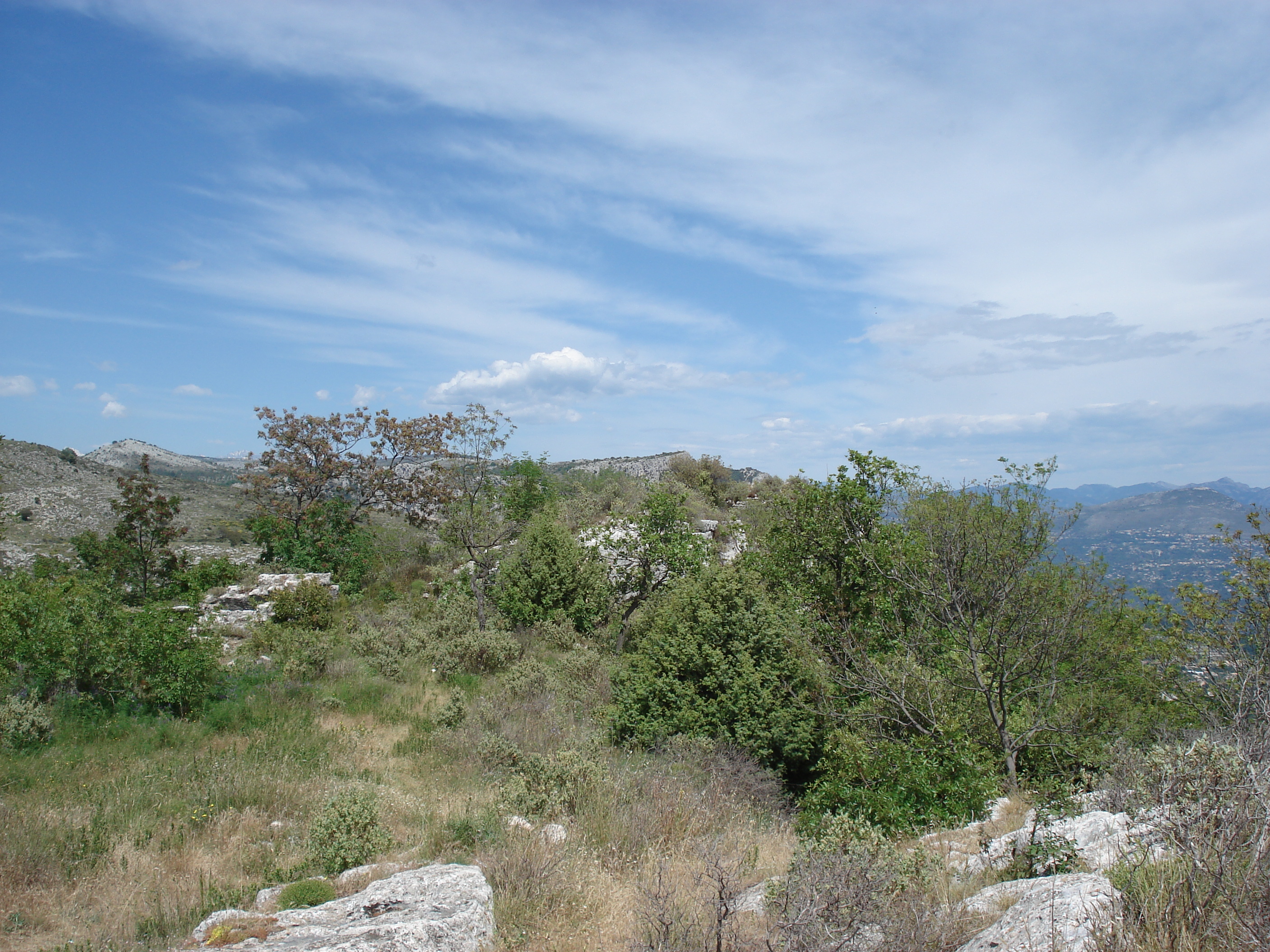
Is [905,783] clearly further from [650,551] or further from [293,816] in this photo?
[650,551]

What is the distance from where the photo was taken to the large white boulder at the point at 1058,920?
3.28 m

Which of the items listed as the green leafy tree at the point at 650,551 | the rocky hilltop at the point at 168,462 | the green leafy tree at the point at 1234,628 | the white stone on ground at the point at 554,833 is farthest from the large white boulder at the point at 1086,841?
the rocky hilltop at the point at 168,462

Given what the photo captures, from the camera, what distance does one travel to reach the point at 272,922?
4.44 metres

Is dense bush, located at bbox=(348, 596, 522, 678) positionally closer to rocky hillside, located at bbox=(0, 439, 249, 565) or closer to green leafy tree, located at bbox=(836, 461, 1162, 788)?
green leafy tree, located at bbox=(836, 461, 1162, 788)

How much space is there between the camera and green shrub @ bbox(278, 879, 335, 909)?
5.00 meters

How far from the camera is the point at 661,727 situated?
10.8 metres

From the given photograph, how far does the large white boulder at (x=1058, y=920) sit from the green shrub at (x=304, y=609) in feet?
53.8

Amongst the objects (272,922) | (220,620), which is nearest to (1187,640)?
(272,922)

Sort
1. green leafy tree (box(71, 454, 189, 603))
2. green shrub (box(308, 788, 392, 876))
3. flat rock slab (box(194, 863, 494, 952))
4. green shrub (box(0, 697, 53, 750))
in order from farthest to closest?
green leafy tree (box(71, 454, 189, 603)) < green shrub (box(0, 697, 53, 750)) < green shrub (box(308, 788, 392, 876)) < flat rock slab (box(194, 863, 494, 952))

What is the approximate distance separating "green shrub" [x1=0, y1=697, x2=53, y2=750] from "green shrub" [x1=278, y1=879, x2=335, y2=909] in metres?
5.65

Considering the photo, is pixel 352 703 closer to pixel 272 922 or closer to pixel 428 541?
pixel 272 922

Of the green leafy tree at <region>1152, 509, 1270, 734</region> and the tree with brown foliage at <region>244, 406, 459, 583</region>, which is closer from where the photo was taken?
the green leafy tree at <region>1152, 509, 1270, 734</region>

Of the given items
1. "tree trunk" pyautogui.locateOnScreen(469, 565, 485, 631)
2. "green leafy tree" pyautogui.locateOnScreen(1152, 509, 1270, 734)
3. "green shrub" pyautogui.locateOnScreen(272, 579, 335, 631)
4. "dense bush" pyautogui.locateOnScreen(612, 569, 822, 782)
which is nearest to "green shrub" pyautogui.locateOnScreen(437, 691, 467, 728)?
"dense bush" pyautogui.locateOnScreen(612, 569, 822, 782)

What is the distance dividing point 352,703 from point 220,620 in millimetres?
7616
